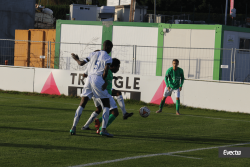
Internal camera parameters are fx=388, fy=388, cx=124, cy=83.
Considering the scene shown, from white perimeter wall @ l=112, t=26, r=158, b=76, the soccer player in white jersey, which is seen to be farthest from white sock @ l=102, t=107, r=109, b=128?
white perimeter wall @ l=112, t=26, r=158, b=76

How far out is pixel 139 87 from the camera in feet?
54.3

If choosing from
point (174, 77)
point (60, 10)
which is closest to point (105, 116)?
point (174, 77)

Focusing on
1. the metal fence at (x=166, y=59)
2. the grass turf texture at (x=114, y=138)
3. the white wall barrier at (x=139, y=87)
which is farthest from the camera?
the metal fence at (x=166, y=59)

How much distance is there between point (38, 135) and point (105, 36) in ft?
47.6

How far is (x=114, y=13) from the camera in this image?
30.2 m

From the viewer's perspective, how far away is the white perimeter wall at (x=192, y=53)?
19.6 meters

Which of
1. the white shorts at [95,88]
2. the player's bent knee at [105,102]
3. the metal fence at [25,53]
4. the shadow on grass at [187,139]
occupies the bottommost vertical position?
the shadow on grass at [187,139]

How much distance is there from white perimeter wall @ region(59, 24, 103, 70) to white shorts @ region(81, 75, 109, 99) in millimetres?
12321

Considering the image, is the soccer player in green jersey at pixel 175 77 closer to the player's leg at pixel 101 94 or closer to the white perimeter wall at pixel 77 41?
the player's leg at pixel 101 94

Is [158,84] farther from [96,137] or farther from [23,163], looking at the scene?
[23,163]

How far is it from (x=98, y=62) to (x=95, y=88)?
1.86 feet

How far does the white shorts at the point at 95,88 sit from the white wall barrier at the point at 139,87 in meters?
7.65

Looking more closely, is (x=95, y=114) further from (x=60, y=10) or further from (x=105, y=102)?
(x=60, y=10)

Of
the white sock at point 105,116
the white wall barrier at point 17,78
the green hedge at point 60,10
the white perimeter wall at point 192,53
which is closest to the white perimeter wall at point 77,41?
the white wall barrier at point 17,78
